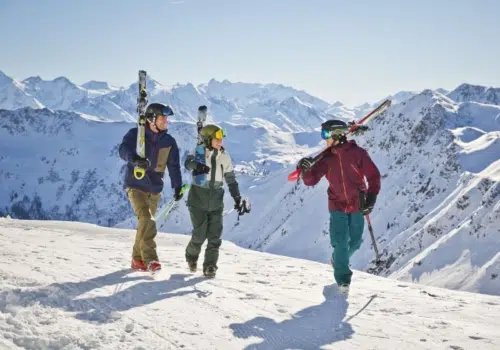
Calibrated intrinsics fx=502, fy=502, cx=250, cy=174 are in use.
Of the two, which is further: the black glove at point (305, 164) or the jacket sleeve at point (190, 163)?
the jacket sleeve at point (190, 163)

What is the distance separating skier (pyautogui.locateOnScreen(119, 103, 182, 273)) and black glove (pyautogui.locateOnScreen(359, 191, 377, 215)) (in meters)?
3.57

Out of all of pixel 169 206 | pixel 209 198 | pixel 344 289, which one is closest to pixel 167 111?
pixel 209 198

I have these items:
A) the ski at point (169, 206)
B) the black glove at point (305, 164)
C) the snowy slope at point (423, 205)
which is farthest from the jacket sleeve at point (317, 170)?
the snowy slope at point (423, 205)

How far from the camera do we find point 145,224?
902 centimetres

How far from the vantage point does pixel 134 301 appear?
6293 mm

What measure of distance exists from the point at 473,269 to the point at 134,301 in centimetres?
3527

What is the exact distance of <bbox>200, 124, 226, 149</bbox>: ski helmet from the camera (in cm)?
892

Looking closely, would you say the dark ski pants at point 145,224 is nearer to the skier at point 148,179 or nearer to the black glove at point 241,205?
the skier at point 148,179

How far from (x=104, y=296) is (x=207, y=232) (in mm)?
2974

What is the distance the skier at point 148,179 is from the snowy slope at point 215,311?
45 centimetres

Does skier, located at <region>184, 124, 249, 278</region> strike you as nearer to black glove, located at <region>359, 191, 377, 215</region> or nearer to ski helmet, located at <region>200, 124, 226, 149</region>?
ski helmet, located at <region>200, 124, 226, 149</region>

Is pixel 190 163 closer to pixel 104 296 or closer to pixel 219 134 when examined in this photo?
pixel 219 134

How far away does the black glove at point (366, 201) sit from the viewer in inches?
318

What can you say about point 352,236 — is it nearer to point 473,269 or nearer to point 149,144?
point 149,144
